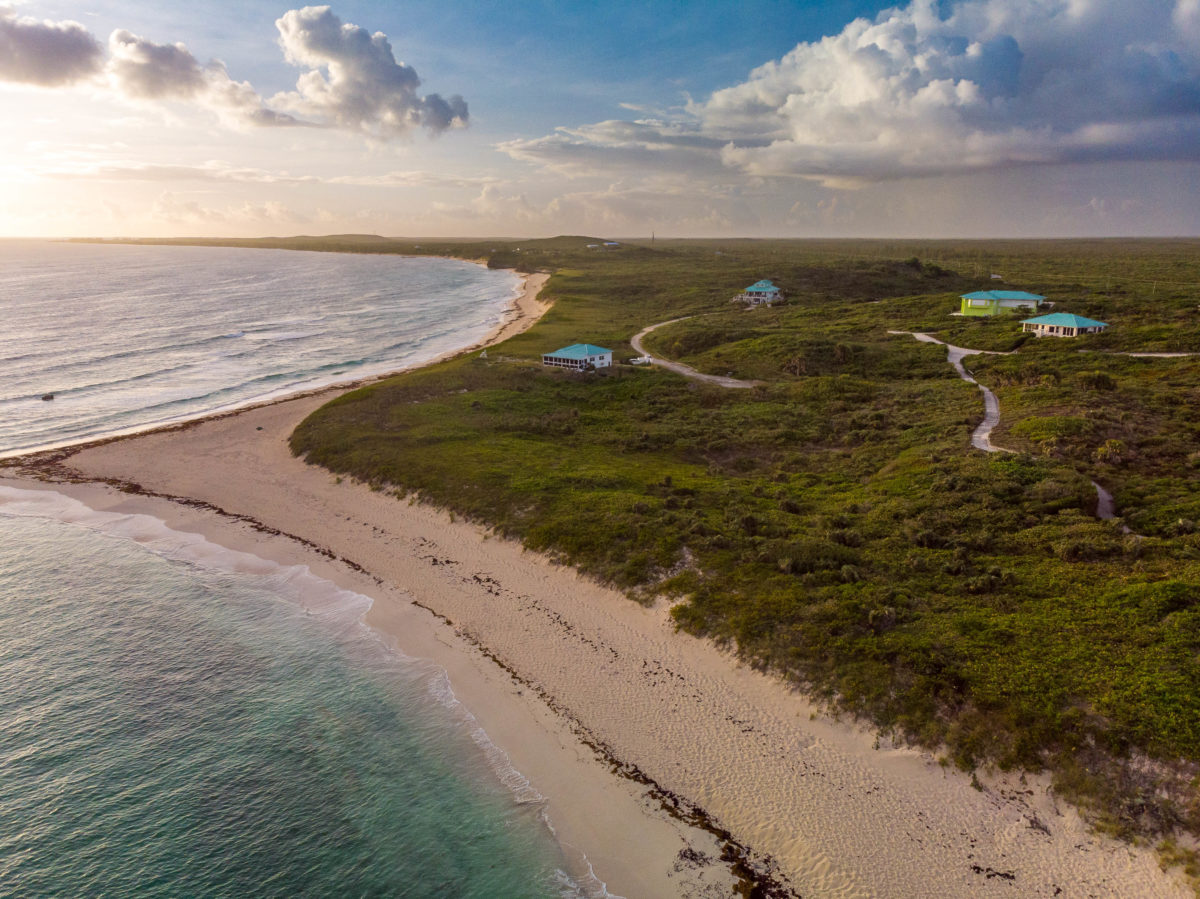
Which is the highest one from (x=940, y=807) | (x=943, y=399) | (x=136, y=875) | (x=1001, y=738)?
(x=943, y=399)

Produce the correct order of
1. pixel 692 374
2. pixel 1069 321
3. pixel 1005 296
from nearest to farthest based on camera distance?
1. pixel 1069 321
2. pixel 692 374
3. pixel 1005 296

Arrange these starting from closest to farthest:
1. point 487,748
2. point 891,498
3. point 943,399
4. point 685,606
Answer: point 487,748
point 685,606
point 891,498
point 943,399

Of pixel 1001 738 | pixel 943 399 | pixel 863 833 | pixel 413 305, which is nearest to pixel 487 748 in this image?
pixel 863 833

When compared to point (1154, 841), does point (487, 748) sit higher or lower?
lower

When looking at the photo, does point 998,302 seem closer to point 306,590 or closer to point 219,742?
point 306,590

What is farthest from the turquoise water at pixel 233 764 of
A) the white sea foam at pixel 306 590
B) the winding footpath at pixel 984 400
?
the winding footpath at pixel 984 400

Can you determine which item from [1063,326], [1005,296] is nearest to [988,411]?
[1063,326]

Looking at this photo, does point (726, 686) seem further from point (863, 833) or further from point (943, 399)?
point (943, 399)

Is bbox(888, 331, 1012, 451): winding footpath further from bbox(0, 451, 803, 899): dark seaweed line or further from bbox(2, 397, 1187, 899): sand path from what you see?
bbox(0, 451, 803, 899): dark seaweed line
